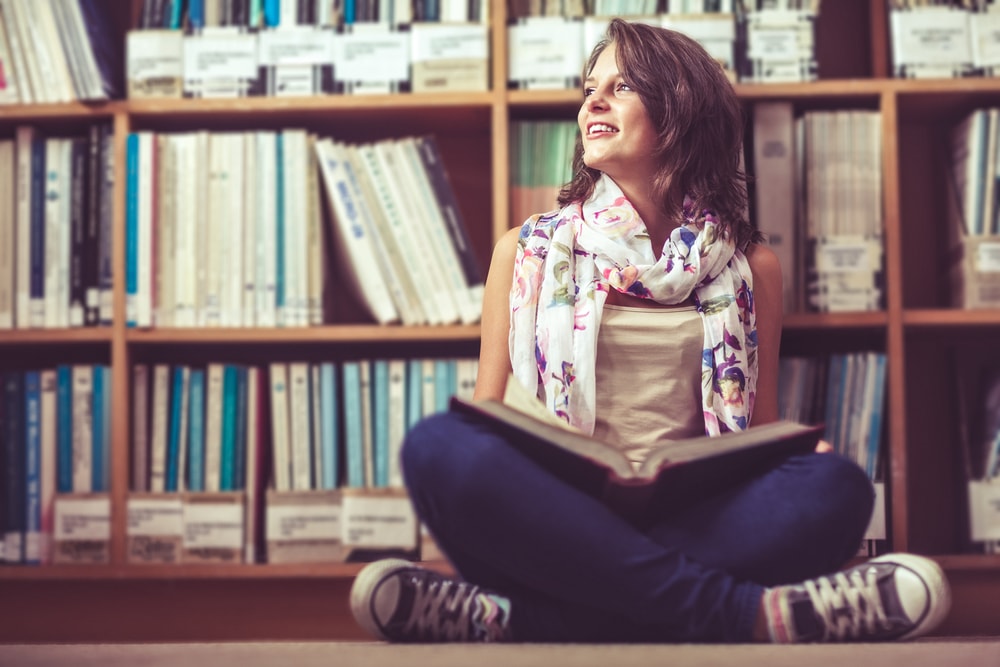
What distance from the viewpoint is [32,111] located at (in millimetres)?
1751

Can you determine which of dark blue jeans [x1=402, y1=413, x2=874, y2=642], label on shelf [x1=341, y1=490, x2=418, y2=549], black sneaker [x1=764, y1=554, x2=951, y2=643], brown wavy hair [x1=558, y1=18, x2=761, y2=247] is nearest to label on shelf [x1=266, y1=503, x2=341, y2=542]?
label on shelf [x1=341, y1=490, x2=418, y2=549]

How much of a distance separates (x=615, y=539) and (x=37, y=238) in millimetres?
1330

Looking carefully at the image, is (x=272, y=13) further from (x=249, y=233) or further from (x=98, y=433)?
(x=98, y=433)

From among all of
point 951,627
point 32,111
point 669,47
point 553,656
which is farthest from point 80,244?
point 951,627

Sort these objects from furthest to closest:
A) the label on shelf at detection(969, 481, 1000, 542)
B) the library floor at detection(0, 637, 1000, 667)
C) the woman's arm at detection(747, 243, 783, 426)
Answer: the label on shelf at detection(969, 481, 1000, 542) → the woman's arm at detection(747, 243, 783, 426) → the library floor at detection(0, 637, 1000, 667)

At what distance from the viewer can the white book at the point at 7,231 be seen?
1740 millimetres

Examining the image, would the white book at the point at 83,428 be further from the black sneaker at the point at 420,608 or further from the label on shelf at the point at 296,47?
the black sneaker at the point at 420,608

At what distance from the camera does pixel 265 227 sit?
5.72 feet

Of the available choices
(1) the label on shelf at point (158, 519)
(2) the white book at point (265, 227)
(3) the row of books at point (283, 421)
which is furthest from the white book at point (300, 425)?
(1) the label on shelf at point (158, 519)

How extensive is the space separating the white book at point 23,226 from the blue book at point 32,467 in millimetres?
114

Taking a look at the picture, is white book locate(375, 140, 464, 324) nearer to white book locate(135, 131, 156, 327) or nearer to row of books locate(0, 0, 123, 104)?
white book locate(135, 131, 156, 327)

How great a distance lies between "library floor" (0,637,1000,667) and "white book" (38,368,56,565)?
0.99 meters

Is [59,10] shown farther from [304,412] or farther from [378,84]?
[304,412]

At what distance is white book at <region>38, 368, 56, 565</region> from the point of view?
173cm
